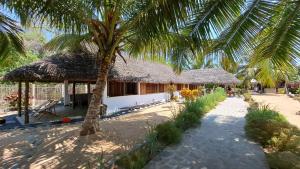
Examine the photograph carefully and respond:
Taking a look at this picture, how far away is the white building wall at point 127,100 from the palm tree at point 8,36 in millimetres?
8081

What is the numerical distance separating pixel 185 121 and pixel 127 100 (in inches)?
336

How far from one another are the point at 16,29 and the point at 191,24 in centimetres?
450

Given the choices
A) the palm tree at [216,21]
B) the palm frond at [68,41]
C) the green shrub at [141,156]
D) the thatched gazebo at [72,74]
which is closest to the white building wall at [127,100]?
the thatched gazebo at [72,74]

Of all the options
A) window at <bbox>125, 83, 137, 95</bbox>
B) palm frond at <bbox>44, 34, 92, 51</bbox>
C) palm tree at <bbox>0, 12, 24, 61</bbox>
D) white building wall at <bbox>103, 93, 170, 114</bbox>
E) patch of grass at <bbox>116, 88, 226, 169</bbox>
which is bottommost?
patch of grass at <bbox>116, 88, 226, 169</bbox>

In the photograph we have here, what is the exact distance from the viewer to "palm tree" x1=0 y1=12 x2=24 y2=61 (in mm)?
6350

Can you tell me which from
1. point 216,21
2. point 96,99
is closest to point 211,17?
point 216,21

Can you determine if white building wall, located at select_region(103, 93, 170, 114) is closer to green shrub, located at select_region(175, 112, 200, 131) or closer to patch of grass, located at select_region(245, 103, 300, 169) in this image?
green shrub, located at select_region(175, 112, 200, 131)

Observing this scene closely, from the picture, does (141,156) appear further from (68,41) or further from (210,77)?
(210,77)

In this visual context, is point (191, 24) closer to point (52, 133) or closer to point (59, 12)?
point (59, 12)

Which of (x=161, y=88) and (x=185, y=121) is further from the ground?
(x=161, y=88)

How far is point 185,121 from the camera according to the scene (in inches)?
390

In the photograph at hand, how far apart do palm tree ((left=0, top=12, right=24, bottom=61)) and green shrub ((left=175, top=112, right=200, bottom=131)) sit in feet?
18.6

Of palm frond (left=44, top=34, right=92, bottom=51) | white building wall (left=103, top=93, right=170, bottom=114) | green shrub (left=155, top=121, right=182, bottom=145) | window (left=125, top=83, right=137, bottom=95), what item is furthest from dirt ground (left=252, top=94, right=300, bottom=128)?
window (left=125, top=83, right=137, bottom=95)

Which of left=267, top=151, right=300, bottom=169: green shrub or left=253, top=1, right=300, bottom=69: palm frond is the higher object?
left=253, top=1, right=300, bottom=69: palm frond
